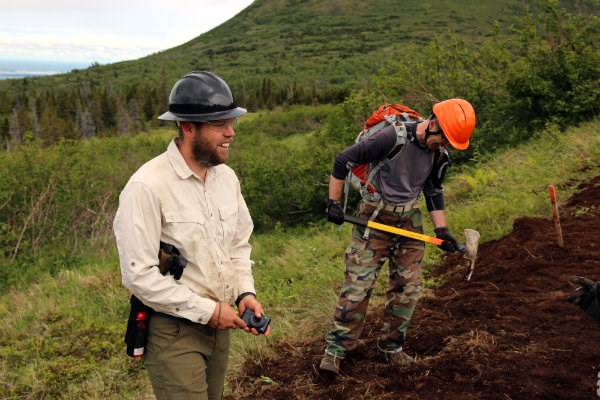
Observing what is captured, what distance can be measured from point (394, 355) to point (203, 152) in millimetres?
2411

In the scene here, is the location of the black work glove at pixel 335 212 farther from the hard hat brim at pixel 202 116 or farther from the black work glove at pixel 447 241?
the hard hat brim at pixel 202 116

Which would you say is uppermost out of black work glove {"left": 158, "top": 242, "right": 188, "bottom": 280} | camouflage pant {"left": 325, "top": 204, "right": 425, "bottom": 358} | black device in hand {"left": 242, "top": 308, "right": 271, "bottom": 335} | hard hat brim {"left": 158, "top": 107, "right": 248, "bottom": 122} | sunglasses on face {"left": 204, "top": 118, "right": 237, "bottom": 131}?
hard hat brim {"left": 158, "top": 107, "right": 248, "bottom": 122}

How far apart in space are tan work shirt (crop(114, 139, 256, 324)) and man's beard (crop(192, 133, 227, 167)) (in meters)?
0.08

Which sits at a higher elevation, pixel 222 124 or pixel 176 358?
pixel 222 124

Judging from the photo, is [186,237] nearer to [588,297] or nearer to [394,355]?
[588,297]

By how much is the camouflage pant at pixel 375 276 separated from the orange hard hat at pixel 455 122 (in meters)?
0.63

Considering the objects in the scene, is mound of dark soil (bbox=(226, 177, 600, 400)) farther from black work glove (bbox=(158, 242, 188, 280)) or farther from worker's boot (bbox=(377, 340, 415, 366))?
black work glove (bbox=(158, 242, 188, 280))

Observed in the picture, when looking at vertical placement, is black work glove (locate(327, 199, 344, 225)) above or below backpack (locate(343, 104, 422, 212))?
below

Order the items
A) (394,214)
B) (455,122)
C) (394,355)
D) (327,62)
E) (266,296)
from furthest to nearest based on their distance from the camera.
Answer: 1. (327,62)
2. (266,296)
3. (394,355)
4. (394,214)
5. (455,122)

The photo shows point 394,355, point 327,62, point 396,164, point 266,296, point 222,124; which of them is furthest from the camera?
point 327,62

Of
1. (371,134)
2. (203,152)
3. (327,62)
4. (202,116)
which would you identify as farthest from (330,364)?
(327,62)

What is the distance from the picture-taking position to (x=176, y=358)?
2482 mm

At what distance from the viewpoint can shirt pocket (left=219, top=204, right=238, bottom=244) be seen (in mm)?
2648

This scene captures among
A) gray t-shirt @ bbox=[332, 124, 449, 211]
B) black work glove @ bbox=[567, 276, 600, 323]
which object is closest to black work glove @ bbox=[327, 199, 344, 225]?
gray t-shirt @ bbox=[332, 124, 449, 211]
